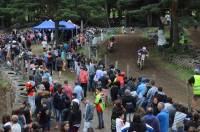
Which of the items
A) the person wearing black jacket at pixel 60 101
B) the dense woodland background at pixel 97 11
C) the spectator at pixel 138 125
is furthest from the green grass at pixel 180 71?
the spectator at pixel 138 125

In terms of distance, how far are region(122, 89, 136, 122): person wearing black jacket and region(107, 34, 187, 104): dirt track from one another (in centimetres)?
851

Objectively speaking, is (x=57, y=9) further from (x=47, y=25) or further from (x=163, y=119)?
(x=163, y=119)

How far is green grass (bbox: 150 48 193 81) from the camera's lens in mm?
35469

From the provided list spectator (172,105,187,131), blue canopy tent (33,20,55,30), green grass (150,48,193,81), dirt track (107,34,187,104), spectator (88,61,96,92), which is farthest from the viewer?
blue canopy tent (33,20,55,30)

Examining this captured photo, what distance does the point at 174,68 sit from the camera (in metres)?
38.2

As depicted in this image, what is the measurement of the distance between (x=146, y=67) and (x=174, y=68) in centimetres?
205

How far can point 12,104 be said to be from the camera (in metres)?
23.5

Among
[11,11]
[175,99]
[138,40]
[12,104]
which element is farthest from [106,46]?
[12,104]

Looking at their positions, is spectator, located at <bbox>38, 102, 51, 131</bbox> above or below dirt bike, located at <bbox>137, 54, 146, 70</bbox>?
above

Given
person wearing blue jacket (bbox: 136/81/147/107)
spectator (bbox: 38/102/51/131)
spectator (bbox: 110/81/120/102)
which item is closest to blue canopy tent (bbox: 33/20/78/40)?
spectator (bbox: 110/81/120/102)

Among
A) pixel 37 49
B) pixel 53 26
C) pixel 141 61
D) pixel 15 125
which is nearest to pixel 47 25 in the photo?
pixel 53 26

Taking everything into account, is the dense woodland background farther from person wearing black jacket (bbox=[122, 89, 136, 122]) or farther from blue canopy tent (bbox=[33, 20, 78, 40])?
person wearing black jacket (bbox=[122, 89, 136, 122])

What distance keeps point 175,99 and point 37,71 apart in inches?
299

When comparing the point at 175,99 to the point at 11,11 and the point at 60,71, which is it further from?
the point at 11,11
